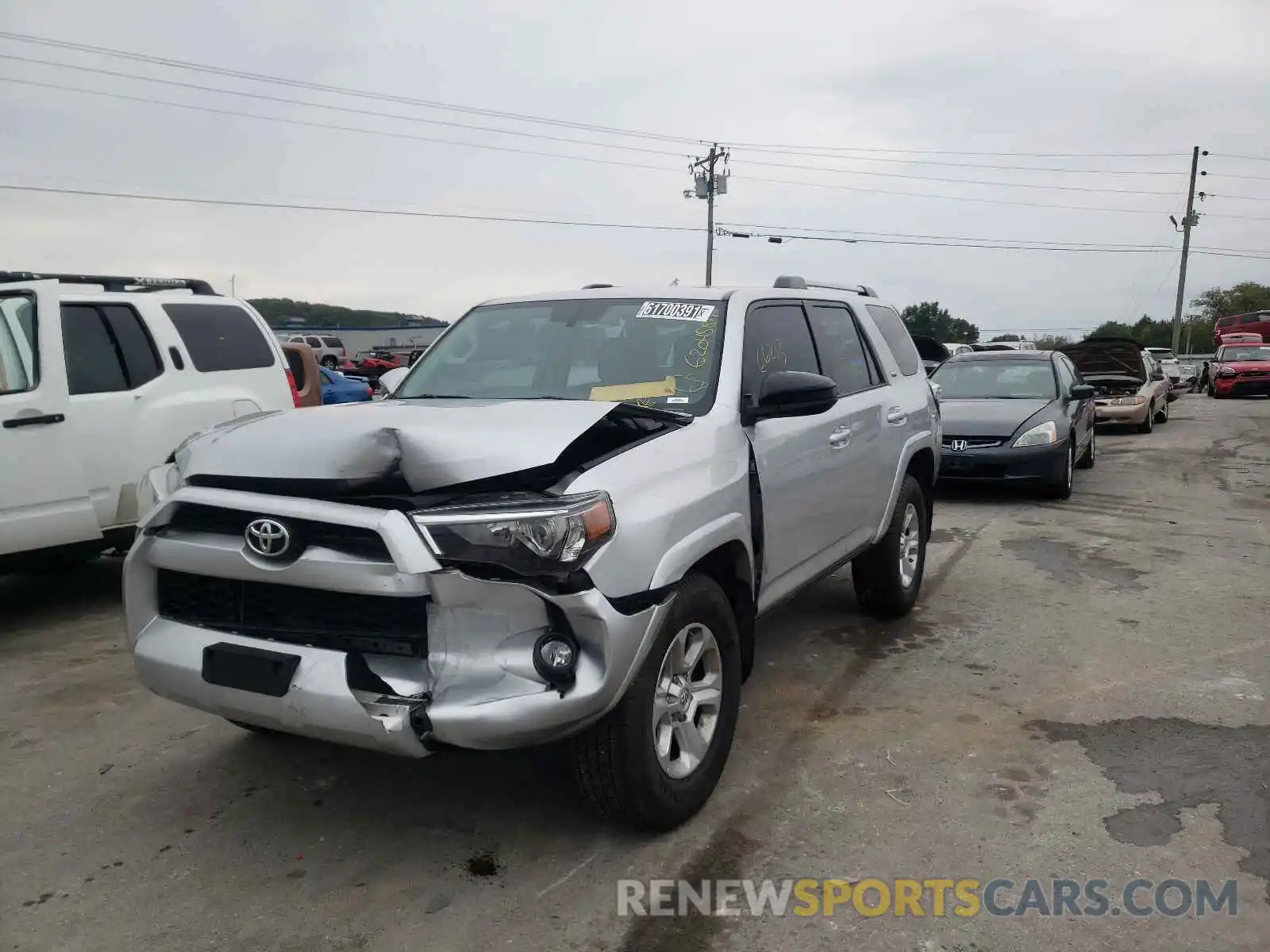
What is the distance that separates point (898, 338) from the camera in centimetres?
617

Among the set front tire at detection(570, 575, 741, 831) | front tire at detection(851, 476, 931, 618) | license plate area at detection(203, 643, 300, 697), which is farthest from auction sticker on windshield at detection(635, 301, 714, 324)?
license plate area at detection(203, 643, 300, 697)

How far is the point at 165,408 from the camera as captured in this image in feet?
20.8

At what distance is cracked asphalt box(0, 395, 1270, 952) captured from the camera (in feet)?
9.21

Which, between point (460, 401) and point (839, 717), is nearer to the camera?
point (460, 401)

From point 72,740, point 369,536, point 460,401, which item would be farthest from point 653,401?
point 72,740

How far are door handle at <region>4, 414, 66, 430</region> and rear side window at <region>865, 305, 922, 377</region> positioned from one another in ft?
15.6

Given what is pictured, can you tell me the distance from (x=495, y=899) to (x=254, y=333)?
5.45 m

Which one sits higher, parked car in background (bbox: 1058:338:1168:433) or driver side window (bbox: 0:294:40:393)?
driver side window (bbox: 0:294:40:393)

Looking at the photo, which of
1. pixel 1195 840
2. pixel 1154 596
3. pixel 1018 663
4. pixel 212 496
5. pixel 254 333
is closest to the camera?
pixel 212 496

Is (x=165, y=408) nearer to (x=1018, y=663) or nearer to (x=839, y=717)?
(x=839, y=717)

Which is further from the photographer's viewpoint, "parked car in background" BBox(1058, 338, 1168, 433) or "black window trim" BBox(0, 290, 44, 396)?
"parked car in background" BBox(1058, 338, 1168, 433)

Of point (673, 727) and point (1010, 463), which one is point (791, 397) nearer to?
A: point (673, 727)

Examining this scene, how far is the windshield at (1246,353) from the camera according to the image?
93.6 ft

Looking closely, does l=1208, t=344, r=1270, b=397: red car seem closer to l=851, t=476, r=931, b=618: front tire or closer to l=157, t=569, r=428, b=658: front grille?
l=851, t=476, r=931, b=618: front tire
